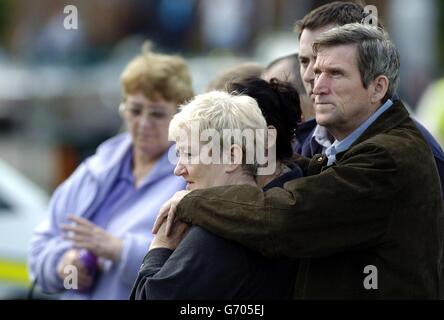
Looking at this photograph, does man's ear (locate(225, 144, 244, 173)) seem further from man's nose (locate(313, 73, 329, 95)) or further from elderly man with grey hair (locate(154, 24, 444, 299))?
man's nose (locate(313, 73, 329, 95))

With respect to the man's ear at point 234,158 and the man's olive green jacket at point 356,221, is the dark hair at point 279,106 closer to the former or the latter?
the man's ear at point 234,158

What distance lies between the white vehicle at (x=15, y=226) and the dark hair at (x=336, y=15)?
170 inches

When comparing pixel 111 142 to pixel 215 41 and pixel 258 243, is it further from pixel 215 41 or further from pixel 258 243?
pixel 215 41

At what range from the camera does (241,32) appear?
19875 millimetres

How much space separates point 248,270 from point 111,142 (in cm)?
213

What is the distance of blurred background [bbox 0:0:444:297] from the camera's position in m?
15.0

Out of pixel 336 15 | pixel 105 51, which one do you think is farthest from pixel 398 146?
pixel 105 51

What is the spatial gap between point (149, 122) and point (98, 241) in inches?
24.2

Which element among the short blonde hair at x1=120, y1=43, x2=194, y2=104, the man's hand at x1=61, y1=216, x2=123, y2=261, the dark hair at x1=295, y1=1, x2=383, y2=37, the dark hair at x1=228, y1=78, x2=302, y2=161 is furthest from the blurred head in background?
the dark hair at x1=228, y1=78, x2=302, y2=161

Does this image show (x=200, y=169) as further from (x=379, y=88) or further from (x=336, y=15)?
(x=336, y=15)

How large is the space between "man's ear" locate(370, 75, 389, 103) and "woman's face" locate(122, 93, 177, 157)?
1767mm

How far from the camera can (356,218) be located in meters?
2.94

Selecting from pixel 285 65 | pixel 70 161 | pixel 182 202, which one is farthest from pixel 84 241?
pixel 70 161

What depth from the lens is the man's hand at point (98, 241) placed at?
14.9ft
